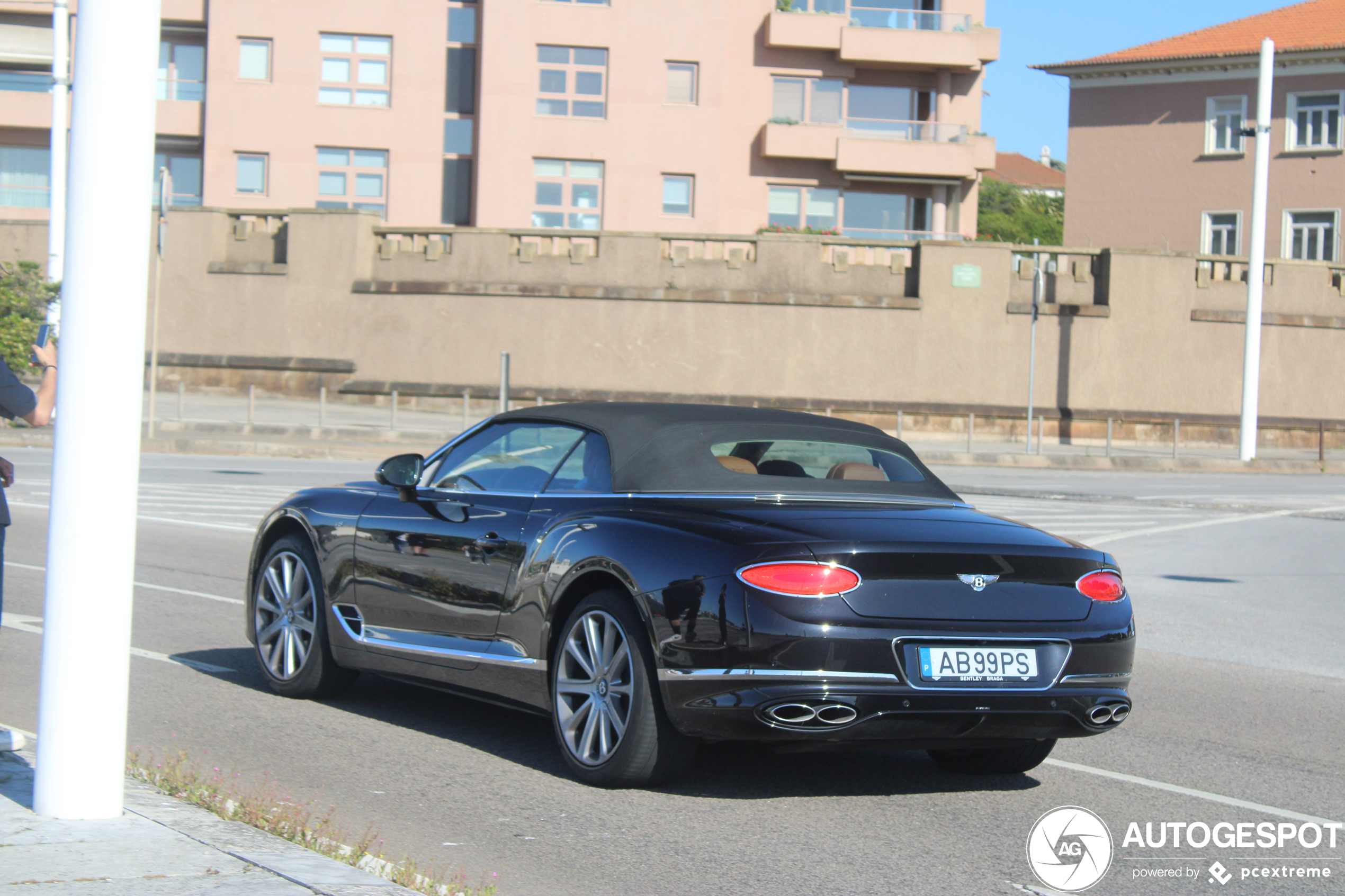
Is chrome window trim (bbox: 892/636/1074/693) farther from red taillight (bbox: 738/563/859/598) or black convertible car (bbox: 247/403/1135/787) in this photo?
red taillight (bbox: 738/563/859/598)

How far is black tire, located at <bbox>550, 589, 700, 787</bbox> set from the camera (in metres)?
5.34

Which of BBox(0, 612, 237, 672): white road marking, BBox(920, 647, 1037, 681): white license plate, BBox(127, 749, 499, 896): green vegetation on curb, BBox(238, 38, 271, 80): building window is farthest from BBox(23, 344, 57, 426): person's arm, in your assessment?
BBox(238, 38, 271, 80): building window

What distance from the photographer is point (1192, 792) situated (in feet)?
19.1

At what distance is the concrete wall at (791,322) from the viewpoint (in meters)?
37.7

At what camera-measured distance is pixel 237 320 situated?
3938 centimetres

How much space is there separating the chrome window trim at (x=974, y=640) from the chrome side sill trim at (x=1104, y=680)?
0.18ft

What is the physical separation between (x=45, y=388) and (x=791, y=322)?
33.1 m

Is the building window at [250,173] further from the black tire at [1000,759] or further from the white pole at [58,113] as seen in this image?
the black tire at [1000,759]

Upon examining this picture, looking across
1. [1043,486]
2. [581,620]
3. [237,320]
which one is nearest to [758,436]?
[581,620]

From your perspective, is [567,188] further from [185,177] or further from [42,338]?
[42,338]

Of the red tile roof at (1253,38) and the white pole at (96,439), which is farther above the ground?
the red tile roof at (1253,38)

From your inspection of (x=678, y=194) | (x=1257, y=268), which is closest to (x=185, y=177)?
(x=678, y=194)

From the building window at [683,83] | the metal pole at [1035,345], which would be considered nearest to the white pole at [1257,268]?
the metal pole at [1035,345]

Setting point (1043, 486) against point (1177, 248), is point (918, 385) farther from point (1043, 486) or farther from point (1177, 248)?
point (1177, 248)
